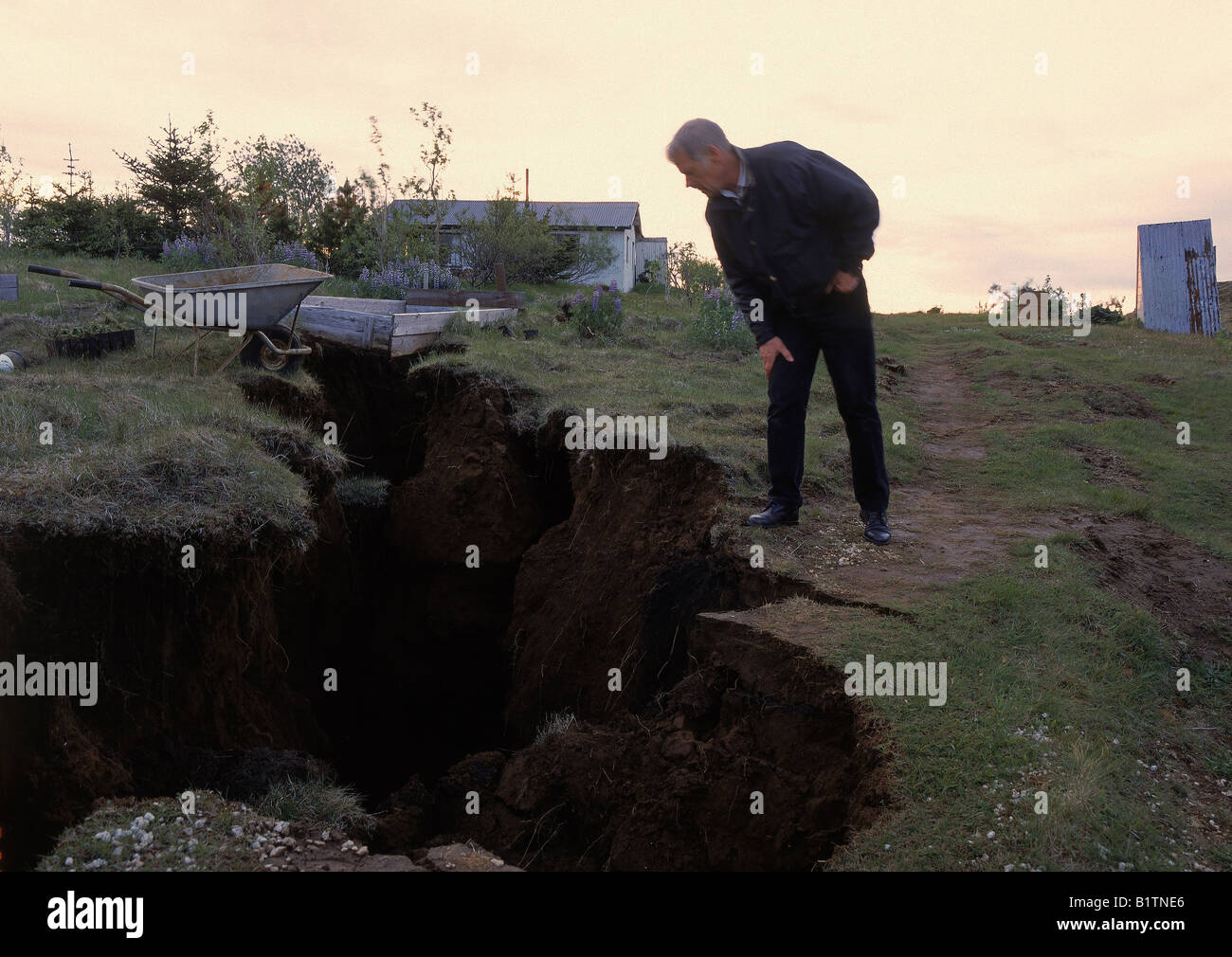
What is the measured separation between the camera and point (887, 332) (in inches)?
639

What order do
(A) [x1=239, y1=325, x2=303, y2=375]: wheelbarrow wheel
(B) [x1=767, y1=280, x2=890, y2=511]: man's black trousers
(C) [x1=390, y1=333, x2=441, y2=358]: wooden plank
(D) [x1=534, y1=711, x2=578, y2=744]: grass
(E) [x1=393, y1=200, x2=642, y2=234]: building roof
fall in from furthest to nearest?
(E) [x1=393, y1=200, x2=642, y2=234]: building roof
(C) [x1=390, y1=333, x2=441, y2=358]: wooden plank
(A) [x1=239, y1=325, x2=303, y2=375]: wheelbarrow wheel
(D) [x1=534, y1=711, x2=578, y2=744]: grass
(B) [x1=767, y1=280, x2=890, y2=511]: man's black trousers

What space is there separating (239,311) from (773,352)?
4.51 metres

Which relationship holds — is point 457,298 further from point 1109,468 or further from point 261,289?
point 1109,468

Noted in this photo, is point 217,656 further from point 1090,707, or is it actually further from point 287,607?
point 1090,707

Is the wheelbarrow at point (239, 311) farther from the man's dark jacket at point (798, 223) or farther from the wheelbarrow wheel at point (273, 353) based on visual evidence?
the man's dark jacket at point (798, 223)

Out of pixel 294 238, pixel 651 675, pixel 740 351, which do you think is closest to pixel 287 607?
pixel 651 675

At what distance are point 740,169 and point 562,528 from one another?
9.87ft

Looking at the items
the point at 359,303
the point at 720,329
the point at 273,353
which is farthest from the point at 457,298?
the point at 273,353

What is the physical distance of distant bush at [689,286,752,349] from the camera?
11406 mm

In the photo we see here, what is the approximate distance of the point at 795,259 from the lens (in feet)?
15.3

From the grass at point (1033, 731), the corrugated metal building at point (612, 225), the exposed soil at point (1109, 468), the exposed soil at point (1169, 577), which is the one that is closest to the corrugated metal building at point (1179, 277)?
the exposed soil at point (1109, 468)

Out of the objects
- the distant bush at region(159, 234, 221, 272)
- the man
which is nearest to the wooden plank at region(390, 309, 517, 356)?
the distant bush at region(159, 234, 221, 272)

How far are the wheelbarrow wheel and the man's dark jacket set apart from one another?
4.36m

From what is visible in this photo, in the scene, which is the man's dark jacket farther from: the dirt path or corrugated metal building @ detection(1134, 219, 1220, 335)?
corrugated metal building @ detection(1134, 219, 1220, 335)
